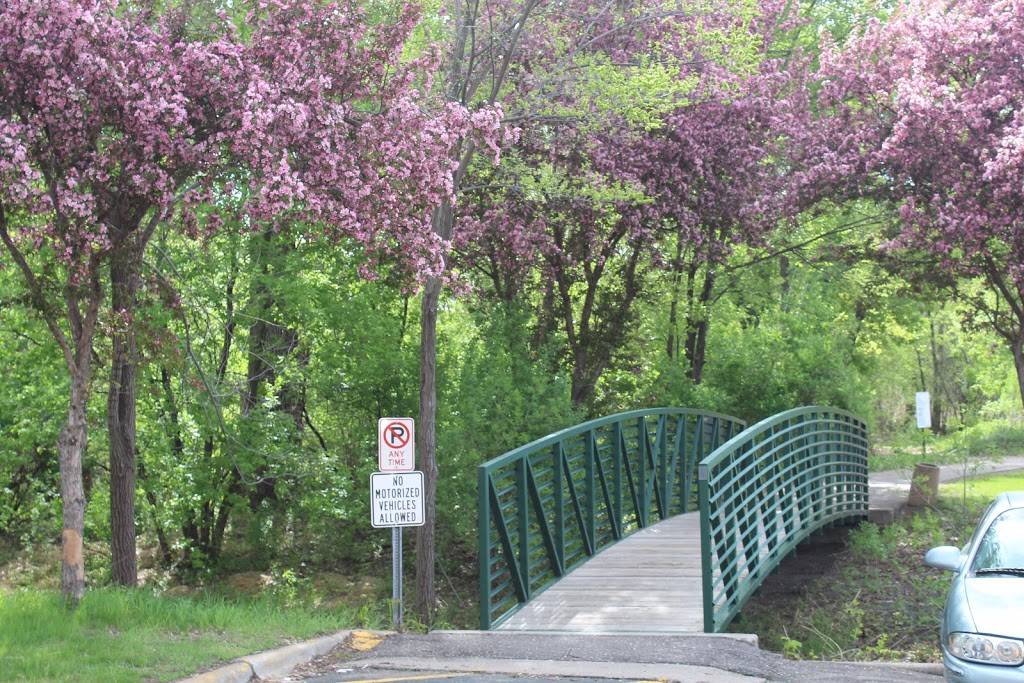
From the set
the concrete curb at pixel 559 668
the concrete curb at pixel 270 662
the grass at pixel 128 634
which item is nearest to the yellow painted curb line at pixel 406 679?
the concrete curb at pixel 559 668

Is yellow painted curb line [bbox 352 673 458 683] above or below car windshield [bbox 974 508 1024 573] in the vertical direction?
below

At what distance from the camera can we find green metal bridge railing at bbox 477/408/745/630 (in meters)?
12.0

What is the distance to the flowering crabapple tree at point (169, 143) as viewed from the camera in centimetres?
853

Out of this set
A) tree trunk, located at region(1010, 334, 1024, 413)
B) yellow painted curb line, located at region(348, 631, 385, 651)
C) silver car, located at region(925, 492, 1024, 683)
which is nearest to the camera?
silver car, located at region(925, 492, 1024, 683)

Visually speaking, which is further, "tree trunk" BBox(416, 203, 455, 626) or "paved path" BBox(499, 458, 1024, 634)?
"tree trunk" BBox(416, 203, 455, 626)

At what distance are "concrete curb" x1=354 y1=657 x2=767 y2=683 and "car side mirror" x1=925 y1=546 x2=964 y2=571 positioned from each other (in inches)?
54.4

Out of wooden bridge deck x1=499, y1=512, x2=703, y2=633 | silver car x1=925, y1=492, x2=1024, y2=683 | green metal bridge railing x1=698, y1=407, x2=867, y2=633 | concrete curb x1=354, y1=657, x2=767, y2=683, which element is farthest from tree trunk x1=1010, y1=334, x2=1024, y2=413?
concrete curb x1=354, y1=657, x2=767, y2=683

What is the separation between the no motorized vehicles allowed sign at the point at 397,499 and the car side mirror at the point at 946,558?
14.4 feet

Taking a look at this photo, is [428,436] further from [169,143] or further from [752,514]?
[169,143]

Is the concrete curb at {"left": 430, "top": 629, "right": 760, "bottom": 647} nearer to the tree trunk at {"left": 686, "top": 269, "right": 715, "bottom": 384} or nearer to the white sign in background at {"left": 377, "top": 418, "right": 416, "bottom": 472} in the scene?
the white sign in background at {"left": 377, "top": 418, "right": 416, "bottom": 472}

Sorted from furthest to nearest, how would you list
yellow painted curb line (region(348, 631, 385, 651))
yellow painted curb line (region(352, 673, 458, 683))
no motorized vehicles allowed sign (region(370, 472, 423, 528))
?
no motorized vehicles allowed sign (region(370, 472, 423, 528))
yellow painted curb line (region(348, 631, 385, 651))
yellow painted curb line (region(352, 673, 458, 683))

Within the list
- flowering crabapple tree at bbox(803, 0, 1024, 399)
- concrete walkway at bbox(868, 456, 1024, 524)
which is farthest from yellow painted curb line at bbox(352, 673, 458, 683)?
concrete walkway at bbox(868, 456, 1024, 524)

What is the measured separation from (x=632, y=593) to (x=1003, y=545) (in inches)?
185

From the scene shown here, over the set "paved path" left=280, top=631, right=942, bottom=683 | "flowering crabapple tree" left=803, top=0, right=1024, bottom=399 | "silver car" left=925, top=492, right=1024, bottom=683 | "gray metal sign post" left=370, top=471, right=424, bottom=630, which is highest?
"flowering crabapple tree" left=803, top=0, right=1024, bottom=399
